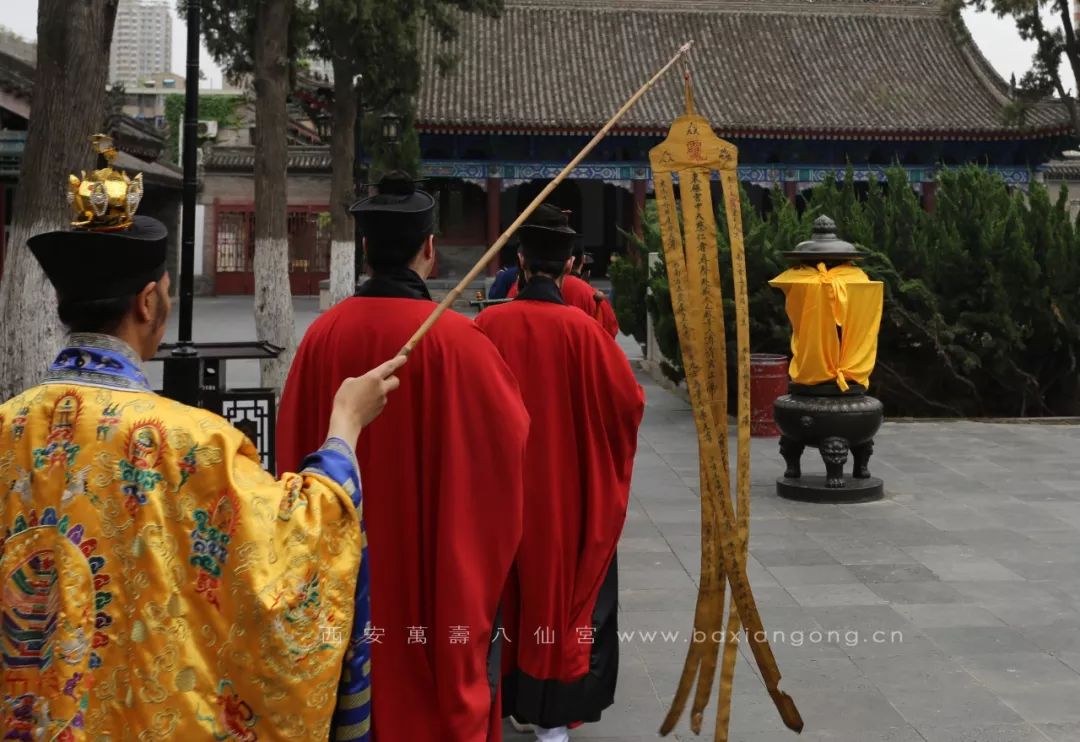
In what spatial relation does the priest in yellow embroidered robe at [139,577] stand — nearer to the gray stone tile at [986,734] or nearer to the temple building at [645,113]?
the gray stone tile at [986,734]

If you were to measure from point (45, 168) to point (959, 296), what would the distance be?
783 centimetres

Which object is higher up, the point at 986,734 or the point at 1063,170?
the point at 1063,170

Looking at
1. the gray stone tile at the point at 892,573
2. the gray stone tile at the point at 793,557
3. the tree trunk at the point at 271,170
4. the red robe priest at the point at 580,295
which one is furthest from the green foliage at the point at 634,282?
the gray stone tile at the point at 892,573

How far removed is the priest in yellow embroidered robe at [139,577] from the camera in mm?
1877

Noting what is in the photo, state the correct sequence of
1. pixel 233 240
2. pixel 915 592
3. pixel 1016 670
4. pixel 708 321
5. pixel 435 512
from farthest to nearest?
pixel 233 240 → pixel 915 592 → pixel 1016 670 → pixel 708 321 → pixel 435 512

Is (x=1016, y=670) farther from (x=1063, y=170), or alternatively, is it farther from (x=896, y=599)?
(x=1063, y=170)

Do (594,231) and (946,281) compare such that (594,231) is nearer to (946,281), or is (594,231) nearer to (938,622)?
(946,281)

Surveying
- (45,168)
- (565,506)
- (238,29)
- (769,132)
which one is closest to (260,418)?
(45,168)

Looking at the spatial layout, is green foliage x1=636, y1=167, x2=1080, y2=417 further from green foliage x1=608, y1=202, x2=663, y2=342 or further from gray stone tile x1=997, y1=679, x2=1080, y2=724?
gray stone tile x1=997, y1=679, x2=1080, y2=724

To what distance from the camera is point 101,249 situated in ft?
6.43

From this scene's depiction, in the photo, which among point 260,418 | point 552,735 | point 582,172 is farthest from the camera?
point 582,172

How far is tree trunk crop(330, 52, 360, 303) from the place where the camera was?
1781 centimetres

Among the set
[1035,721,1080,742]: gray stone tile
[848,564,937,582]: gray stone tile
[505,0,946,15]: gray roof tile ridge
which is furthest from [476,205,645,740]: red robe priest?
[505,0,946,15]: gray roof tile ridge

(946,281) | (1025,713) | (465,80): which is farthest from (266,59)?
(465,80)
